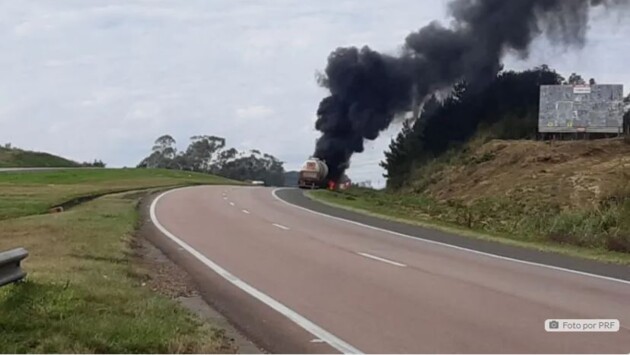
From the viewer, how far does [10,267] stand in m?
10.4

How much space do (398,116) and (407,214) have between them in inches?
1261

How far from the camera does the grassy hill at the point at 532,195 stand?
1029 inches

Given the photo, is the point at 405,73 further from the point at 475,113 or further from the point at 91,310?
the point at 91,310

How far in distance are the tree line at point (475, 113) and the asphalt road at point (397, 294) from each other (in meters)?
41.4

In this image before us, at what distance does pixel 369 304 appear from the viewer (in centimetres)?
1184

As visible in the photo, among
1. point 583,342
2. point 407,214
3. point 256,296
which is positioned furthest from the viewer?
point 407,214

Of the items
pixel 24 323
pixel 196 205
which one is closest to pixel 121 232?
pixel 24 323

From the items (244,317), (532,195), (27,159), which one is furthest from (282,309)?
(27,159)

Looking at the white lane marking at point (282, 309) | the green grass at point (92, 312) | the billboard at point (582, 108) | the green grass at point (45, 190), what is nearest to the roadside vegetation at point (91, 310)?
the green grass at point (92, 312)

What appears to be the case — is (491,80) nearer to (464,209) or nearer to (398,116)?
(398,116)

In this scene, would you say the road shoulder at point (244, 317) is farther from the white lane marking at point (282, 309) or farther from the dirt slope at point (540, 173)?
the dirt slope at point (540, 173)

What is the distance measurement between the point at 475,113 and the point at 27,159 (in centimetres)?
5422

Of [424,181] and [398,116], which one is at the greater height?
[398,116]

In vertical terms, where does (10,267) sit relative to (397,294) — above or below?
above
